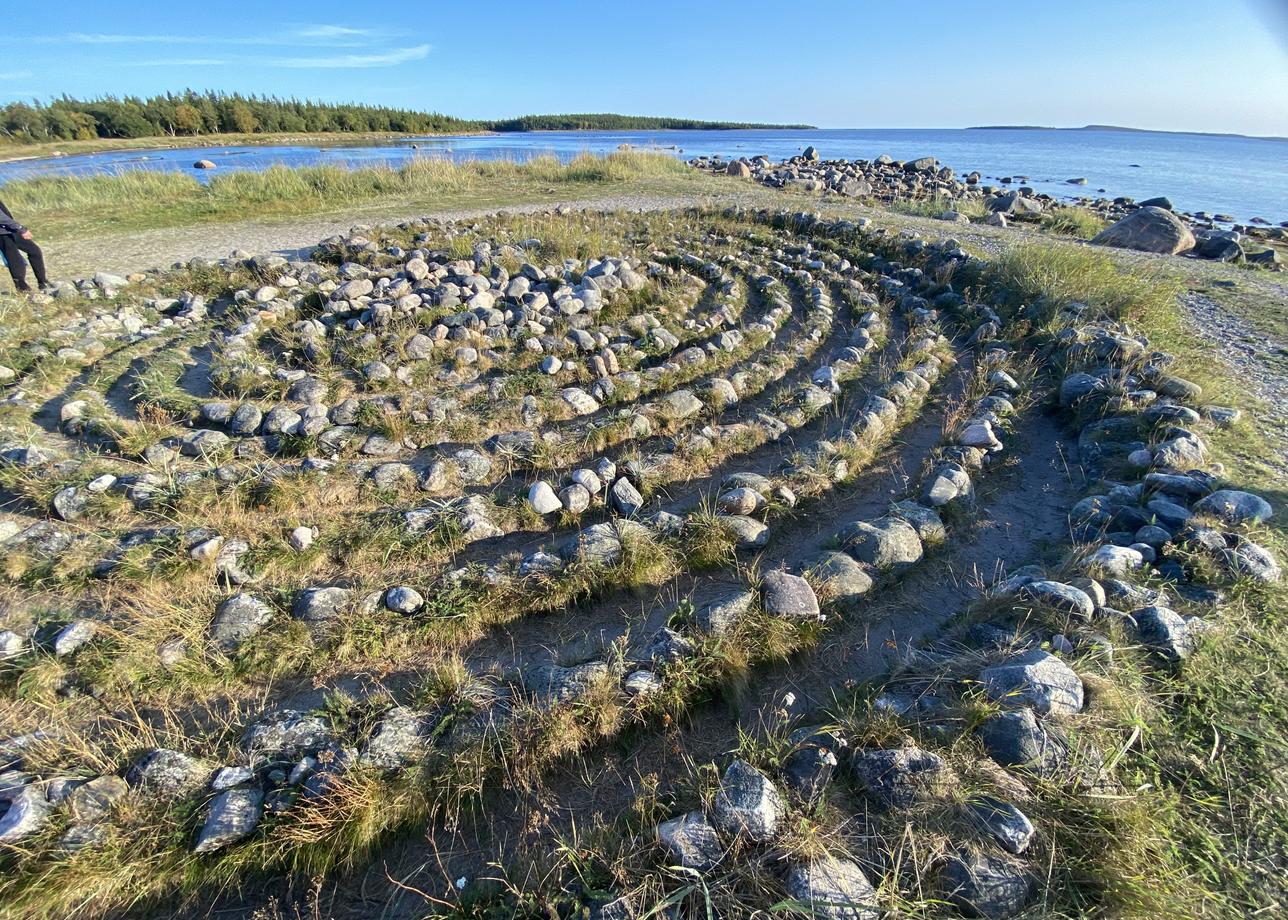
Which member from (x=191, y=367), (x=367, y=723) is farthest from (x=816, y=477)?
(x=191, y=367)

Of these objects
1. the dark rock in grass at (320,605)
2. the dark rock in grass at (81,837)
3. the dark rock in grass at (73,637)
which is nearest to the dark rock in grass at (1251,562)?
the dark rock in grass at (320,605)

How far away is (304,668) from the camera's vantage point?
396 cm

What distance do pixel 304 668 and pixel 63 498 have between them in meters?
3.25

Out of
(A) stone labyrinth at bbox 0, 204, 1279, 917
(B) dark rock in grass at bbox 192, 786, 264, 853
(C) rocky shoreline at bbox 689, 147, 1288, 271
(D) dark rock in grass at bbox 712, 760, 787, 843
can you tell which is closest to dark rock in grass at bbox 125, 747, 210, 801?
(A) stone labyrinth at bbox 0, 204, 1279, 917

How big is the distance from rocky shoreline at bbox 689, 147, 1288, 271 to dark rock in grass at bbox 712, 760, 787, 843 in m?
20.2

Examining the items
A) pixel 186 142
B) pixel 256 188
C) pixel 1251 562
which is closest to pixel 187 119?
pixel 186 142

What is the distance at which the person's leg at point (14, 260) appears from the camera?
33.3ft

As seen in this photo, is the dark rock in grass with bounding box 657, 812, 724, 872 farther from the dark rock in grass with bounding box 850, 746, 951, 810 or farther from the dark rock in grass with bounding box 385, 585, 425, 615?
the dark rock in grass with bounding box 385, 585, 425, 615

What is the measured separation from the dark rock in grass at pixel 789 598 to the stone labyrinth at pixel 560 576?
0.03 m

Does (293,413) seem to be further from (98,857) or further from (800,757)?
(800,757)

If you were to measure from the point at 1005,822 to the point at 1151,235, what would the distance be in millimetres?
20148

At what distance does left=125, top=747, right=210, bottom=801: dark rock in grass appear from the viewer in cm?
288

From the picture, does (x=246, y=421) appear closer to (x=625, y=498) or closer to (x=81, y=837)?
(x=625, y=498)

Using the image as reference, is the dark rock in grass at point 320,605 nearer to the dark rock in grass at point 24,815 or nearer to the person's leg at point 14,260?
the dark rock in grass at point 24,815
